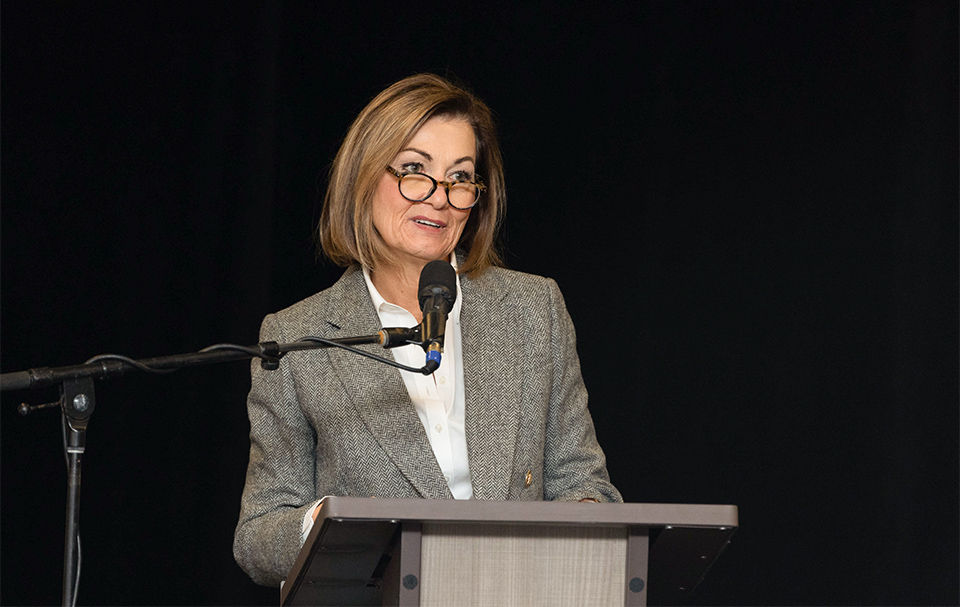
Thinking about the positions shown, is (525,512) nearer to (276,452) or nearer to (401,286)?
(276,452)

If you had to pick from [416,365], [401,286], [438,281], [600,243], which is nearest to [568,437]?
[416,365]

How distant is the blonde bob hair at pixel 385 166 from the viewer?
203cm

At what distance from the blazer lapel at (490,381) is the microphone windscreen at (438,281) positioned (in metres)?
0.52

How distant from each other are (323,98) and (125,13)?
0.70 meters

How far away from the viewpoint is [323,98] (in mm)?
3723

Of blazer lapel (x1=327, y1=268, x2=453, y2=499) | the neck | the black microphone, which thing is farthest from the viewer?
the neck

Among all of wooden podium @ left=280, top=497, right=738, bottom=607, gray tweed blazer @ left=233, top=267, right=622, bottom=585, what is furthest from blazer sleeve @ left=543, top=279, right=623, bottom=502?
wooden podium @ left=280, top=497, right=738, bottom=607

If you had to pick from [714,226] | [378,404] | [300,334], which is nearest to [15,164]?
[300,334]

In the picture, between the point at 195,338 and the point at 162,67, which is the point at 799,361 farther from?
the point at 162,67

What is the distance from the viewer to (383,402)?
1.92 m

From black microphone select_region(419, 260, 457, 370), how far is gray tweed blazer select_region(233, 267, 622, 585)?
0.49 m

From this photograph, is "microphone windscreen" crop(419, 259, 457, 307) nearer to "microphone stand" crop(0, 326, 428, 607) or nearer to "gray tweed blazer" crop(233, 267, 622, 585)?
"microphone stand" crop(0, 326, 428, 607)

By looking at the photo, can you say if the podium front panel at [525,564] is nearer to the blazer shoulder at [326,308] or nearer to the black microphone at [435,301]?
the black microphone at [435,301]

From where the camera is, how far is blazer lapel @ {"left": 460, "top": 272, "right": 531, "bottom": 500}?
6.20ft
